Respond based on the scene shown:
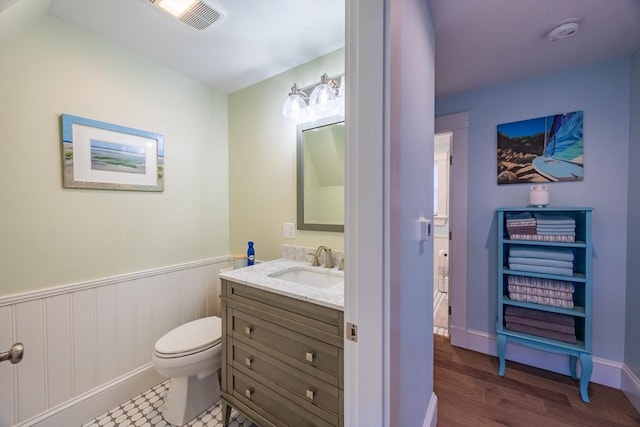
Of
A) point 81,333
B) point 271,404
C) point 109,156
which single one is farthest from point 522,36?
point 81,333

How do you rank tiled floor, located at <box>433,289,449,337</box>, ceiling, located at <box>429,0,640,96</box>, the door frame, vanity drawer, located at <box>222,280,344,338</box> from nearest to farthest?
vanity drawer, located at <box>222,280,344,338</box> → ceiling, located at <box>429,0,640,96</box> → the door frame → tiled floor, located at <box>433,289,449,337</box>

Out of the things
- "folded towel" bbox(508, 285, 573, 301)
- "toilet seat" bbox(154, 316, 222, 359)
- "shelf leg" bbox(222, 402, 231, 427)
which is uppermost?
"folded towel" bbox(508, 285, 573, 301)

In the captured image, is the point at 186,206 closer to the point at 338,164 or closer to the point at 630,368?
the point at 338,164

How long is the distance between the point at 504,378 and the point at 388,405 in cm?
178

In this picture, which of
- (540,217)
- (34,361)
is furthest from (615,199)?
(34,361)

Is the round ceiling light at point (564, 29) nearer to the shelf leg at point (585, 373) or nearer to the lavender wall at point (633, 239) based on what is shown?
the lavender wall at point (633, 239)

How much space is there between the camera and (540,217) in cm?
197

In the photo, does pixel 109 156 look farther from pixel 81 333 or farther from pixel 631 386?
pixel 631 386

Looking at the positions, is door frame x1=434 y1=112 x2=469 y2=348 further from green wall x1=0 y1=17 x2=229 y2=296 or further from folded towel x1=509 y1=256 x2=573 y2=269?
green wall x1=0 y1=17 x2=229 y2=296

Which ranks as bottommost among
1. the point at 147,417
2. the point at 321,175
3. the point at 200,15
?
the point at 147,417

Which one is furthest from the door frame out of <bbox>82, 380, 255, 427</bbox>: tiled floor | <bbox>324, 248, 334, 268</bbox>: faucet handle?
<bbox>82, 380, 255, 427</bbox>: tiled floor

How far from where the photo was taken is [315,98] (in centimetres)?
177

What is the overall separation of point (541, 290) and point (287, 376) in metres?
1.89

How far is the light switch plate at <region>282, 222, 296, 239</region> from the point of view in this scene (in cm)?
202
